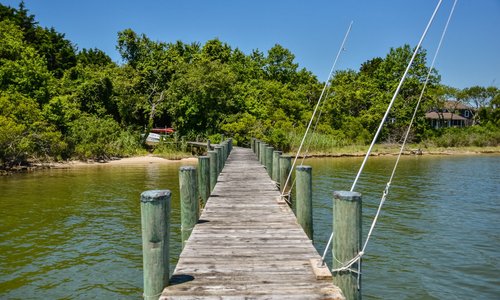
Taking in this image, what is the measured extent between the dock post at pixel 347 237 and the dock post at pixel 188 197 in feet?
11.3

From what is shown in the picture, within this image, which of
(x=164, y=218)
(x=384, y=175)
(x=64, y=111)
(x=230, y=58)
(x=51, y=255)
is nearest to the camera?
(x=164, y=218)

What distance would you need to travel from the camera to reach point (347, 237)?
4715 mm

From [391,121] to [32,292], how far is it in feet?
171

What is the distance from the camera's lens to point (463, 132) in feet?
175

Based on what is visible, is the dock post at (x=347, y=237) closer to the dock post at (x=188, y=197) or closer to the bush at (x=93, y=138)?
the dock post at (x=188, y=197)

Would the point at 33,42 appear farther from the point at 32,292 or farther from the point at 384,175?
the point at 32,292

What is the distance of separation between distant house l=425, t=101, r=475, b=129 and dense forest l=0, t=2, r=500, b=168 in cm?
769

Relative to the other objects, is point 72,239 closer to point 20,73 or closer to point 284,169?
point 284,169

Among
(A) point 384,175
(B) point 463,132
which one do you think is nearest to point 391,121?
(B) point 463,132

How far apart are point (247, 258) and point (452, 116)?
238 feet

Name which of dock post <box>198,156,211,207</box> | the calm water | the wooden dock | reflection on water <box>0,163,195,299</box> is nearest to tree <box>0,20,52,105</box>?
the calm water

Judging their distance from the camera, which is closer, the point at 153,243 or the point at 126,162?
the point at 153,243

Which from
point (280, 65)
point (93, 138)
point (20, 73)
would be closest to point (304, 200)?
point (93, 138)

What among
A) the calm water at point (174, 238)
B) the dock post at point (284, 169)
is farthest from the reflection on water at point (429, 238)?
the dock post at point (284, 169)
